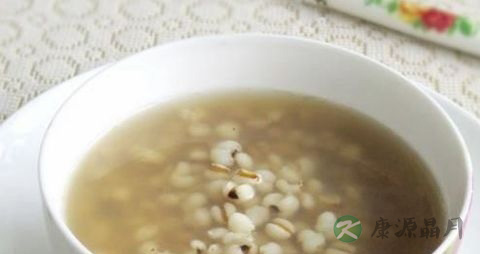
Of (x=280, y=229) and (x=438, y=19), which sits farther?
(x=438, y=19)

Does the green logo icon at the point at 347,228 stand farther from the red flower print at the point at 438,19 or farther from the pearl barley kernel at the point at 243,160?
the red flower print at the point at 438,19

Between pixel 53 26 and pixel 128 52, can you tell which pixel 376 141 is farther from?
pixel 53 26

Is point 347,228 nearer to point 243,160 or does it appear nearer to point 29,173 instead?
point 243,160

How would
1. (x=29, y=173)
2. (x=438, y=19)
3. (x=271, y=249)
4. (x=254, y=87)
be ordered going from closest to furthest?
1. (x=271, y=249)
2. (x=29, y=173)
3. (x=254, y=87)
4. (x=438, y=19)

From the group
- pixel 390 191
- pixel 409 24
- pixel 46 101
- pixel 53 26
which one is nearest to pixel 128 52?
pixel 53 26


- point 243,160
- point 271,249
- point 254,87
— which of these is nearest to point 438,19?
point 254,87
